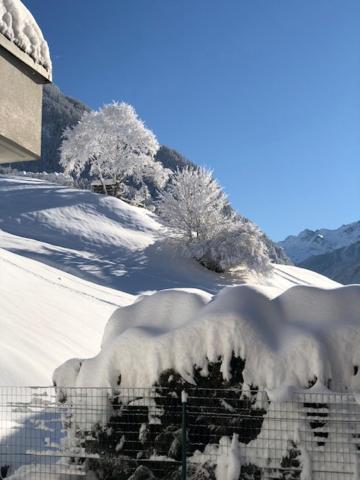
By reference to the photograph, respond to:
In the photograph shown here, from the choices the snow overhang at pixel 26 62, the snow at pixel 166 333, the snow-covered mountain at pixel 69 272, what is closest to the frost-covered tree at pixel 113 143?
the snow-covered mountain at pixel 69 272

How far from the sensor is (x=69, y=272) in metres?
21.8

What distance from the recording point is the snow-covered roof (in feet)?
10.9

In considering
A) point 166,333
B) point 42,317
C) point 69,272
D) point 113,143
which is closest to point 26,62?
point 166,333

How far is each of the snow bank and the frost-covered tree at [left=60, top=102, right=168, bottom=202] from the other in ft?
114

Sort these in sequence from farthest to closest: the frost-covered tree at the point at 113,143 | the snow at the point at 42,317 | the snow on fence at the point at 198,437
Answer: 1. the frost-covered tree at the point at 113,143
2. the snow at the point at 42,317
3. the snow on fence at the point at 198,437

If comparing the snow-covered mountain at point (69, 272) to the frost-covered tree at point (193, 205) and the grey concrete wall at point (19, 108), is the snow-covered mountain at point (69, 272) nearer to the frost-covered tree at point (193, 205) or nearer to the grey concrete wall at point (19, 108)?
the frost-covered tree at point (193, 205)

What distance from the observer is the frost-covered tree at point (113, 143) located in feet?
132

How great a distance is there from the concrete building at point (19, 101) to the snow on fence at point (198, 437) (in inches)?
91.5

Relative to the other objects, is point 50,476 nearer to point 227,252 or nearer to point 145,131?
point 227,252

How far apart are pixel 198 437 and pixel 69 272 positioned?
57.1 feet

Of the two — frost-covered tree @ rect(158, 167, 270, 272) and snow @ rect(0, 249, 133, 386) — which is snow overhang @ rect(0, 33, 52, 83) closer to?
snow @ rect(0, 249, 133, 386)

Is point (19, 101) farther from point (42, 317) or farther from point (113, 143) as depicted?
point (113, 143)

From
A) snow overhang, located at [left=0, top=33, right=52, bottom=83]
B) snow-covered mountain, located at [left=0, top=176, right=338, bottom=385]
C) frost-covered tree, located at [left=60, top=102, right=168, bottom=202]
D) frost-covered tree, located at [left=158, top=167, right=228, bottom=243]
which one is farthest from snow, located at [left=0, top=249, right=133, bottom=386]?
frost-covered tree, located at [left=60, top=102, right=168, bottom=202]

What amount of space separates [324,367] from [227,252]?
2182cm
